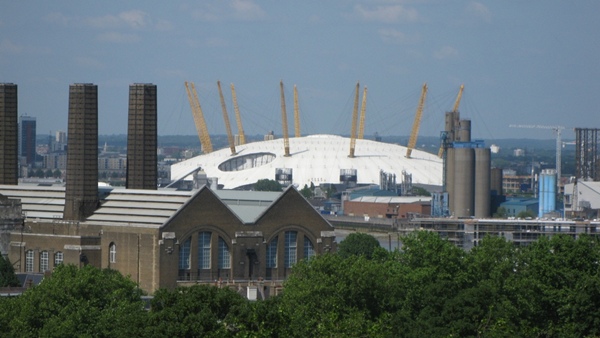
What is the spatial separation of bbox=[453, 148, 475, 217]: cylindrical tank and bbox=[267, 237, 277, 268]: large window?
85.5 m

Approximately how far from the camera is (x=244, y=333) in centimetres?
5550

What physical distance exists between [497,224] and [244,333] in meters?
88.8

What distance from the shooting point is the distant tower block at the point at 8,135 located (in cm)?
10569

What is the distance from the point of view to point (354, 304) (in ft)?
226

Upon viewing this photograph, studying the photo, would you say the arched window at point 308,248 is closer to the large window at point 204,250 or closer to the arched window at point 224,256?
the arched window at point 224,256

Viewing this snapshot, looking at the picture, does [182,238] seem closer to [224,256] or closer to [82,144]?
[224,256]

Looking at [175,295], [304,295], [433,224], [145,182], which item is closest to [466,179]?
[433,224]

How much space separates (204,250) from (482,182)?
3696 inches

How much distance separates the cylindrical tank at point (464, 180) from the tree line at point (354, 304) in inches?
3994

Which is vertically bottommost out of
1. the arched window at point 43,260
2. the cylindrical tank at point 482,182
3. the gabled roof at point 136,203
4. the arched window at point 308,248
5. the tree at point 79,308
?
the tree at point 79,308

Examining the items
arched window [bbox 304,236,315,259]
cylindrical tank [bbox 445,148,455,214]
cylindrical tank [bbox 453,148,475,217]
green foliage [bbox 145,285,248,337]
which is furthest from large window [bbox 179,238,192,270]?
cylindrical tank [bbox 445,148,455,214]

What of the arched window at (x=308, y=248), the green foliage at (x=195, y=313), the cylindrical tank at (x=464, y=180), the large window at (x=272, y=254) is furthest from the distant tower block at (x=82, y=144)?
the cylindrical tank at (x=464, y=180)

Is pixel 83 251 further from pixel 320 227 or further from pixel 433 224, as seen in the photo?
pixel 433 224

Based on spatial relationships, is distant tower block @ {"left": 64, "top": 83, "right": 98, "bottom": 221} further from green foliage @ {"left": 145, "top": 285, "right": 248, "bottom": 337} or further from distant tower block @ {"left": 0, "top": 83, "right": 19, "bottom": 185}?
green foliage @ {"left": 145, "top": 285, "right": 248, "bottom": 337}
